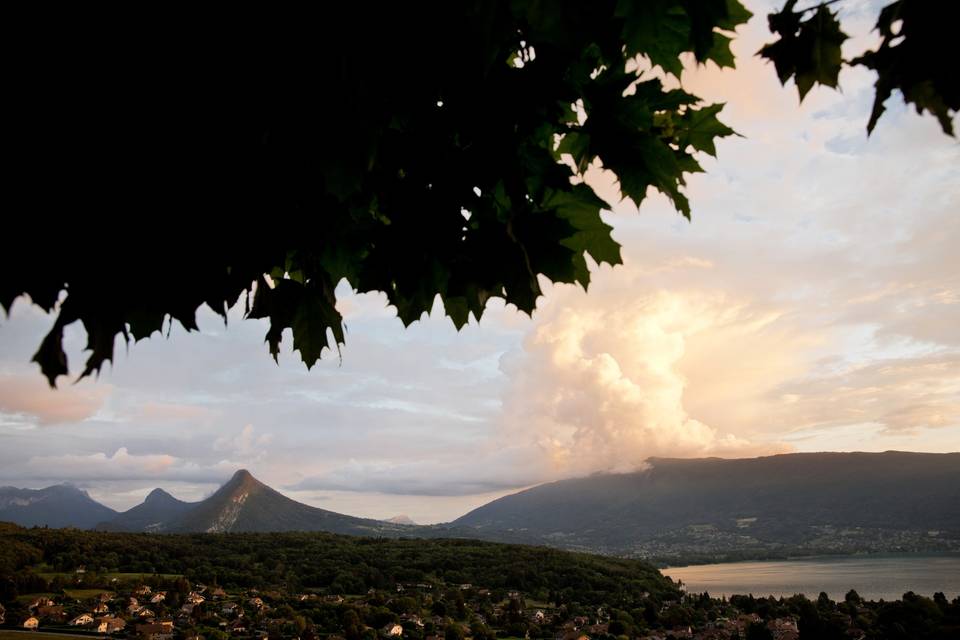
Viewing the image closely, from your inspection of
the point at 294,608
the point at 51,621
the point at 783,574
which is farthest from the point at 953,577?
the point at 51,621

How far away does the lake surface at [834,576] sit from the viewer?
108m

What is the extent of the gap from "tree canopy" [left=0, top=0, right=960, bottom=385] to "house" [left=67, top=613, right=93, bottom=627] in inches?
3284

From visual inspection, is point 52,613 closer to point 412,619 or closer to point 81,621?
point 81,621

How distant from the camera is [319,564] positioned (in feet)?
332

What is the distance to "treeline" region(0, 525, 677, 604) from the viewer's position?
298 feet

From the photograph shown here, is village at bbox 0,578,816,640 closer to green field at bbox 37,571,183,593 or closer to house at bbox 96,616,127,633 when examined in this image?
house at bbox 96,616,127,633

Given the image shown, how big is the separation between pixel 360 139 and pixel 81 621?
84.9 m

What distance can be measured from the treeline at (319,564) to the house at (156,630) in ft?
78.9

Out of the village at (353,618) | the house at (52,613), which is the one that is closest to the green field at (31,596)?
the village at (353,618)

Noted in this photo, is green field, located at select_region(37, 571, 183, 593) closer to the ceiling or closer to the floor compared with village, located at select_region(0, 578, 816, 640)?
closer to the ceiling

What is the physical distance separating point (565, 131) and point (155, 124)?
3.31ft

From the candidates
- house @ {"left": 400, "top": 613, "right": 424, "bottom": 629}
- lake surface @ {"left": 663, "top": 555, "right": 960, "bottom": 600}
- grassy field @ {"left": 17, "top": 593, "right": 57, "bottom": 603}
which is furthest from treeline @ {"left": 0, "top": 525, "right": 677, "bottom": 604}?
lake surface @ {"left": 663, "top": 555, "right": 960, "bottom": 600}

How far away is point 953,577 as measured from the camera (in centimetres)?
11631

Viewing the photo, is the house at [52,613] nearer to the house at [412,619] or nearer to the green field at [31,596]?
the green field at [31,596]
